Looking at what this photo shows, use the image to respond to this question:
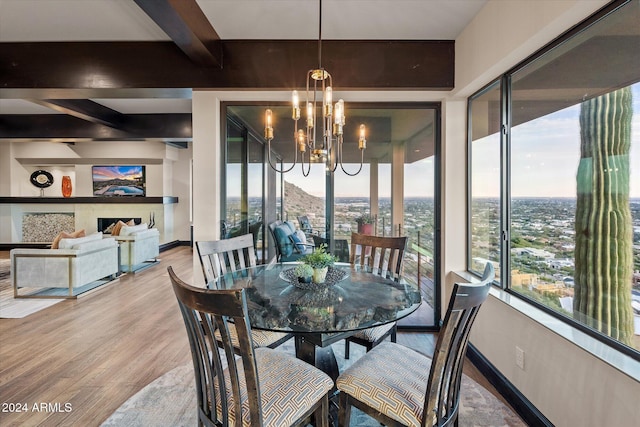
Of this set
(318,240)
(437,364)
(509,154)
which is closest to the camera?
(437,364)

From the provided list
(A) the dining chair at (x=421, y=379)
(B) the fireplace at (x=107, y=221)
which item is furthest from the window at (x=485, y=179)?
(B) the fireplace at (x=107, y=221)

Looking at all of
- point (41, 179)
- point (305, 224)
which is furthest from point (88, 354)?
point (41, 179)

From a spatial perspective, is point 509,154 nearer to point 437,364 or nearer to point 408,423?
point 437,364

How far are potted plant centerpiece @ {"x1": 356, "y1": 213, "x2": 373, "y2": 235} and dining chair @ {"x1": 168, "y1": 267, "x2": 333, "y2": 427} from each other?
80.5 inches

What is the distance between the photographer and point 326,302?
5.23 ft

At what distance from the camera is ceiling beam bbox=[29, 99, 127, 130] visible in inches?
148

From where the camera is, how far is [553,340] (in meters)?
1.66

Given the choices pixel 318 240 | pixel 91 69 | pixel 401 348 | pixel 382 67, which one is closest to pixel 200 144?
pixel 91 69

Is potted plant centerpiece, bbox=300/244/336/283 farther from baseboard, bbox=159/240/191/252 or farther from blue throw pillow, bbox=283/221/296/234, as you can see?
baseboard, bbox=159/240/191/252

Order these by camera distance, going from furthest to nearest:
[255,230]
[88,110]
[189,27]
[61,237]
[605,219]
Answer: [61,237]
[88,110]
[255,230]
[189,27]
[605,219]

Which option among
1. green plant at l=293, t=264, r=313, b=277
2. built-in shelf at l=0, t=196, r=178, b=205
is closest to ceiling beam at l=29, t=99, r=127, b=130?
built-in shelf at l=0, t=196, r=178, b=205

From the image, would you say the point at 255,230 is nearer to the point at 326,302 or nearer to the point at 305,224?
the point at 305,224

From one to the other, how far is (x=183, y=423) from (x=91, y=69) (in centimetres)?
287

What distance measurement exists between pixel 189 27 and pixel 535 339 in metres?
2.90
